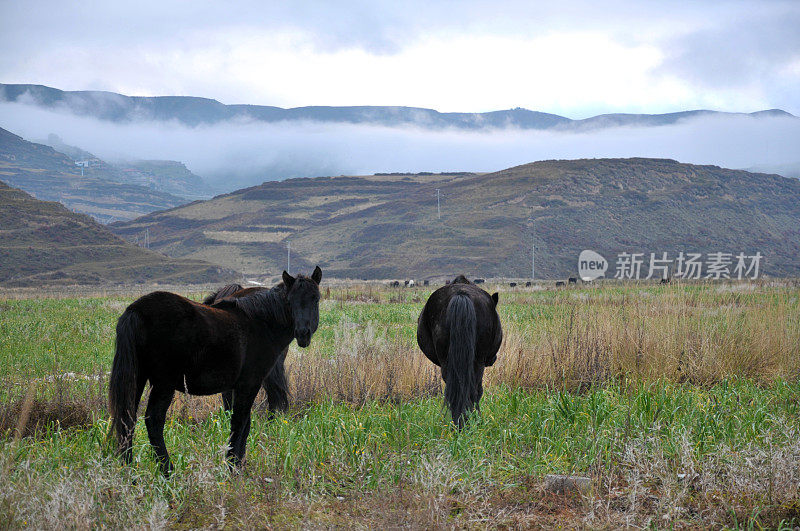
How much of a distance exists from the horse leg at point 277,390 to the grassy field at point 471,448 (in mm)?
198

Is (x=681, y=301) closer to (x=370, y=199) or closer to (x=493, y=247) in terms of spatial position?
(x=493, y=247)

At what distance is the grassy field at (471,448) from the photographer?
161 inches

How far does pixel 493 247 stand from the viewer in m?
103

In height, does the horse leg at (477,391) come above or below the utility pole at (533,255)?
above

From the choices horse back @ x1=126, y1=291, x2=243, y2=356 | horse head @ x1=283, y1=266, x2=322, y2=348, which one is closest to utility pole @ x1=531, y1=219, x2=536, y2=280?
horse head @ x1=283, y1=266, x2=322, y2=348

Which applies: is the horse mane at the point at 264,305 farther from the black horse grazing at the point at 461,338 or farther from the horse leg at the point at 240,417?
the black horse grazing at the point at 461,338

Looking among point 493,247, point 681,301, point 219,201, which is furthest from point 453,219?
point 681,301

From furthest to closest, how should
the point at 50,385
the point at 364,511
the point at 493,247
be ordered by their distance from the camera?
the point at 493,247
the point at 50,385
the point at 364,511

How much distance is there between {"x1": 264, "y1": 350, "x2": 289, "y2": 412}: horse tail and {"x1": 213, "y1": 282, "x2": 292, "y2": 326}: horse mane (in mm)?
1841

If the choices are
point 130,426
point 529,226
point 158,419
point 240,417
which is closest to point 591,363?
point 240,417

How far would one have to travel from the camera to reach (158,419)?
4.61 meters

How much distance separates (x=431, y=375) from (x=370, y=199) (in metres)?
169

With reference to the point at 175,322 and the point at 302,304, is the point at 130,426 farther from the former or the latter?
the point at 302,304

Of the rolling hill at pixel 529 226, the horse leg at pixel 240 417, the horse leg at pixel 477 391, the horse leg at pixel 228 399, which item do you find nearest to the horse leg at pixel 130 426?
the horse leg at pixel 240 417
